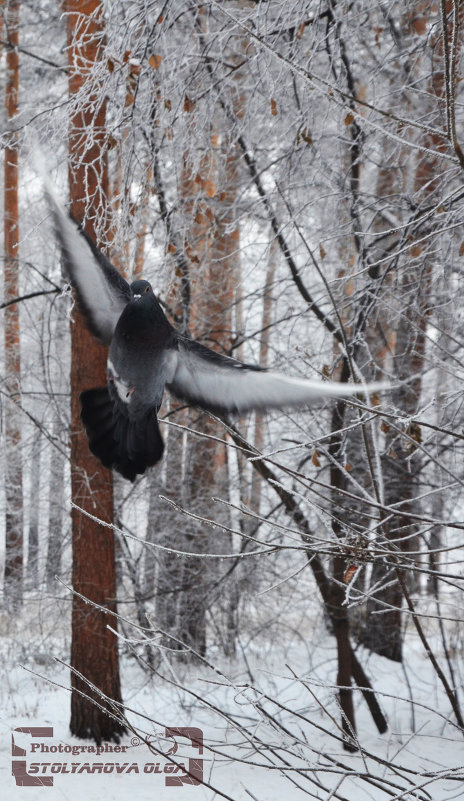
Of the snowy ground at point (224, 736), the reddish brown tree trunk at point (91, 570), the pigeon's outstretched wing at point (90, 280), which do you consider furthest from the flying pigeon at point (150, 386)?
Result: the reddish brown tree trunk at point (91, 570)

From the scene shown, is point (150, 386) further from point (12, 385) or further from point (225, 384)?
point (12, 385)

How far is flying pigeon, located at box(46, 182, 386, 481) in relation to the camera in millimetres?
2449

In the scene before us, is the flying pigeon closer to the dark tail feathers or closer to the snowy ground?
the dark tail feathers

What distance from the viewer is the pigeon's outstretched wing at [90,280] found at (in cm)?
305

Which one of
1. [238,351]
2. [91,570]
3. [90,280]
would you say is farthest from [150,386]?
[238,351]

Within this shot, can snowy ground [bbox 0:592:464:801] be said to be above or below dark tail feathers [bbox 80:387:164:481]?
below

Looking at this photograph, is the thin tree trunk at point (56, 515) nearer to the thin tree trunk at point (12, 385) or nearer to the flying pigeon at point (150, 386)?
the thin tree trunk at point (12, 385)

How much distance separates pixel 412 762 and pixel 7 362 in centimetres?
738

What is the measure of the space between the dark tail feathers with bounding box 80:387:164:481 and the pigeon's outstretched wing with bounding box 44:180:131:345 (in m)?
0.55

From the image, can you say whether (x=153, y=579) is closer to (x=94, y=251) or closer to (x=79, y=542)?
(x=79, y=542)

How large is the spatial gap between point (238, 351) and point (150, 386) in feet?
22.1

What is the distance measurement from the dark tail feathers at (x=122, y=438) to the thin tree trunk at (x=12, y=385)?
6.20 metres

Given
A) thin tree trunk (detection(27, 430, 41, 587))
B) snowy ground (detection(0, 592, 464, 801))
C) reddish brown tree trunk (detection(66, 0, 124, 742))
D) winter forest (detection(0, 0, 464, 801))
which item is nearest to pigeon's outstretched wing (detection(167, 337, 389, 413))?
winter forest (detection(0, 0, 464, 801))

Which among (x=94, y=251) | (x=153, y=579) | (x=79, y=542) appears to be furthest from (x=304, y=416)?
(x=94, y=251)
